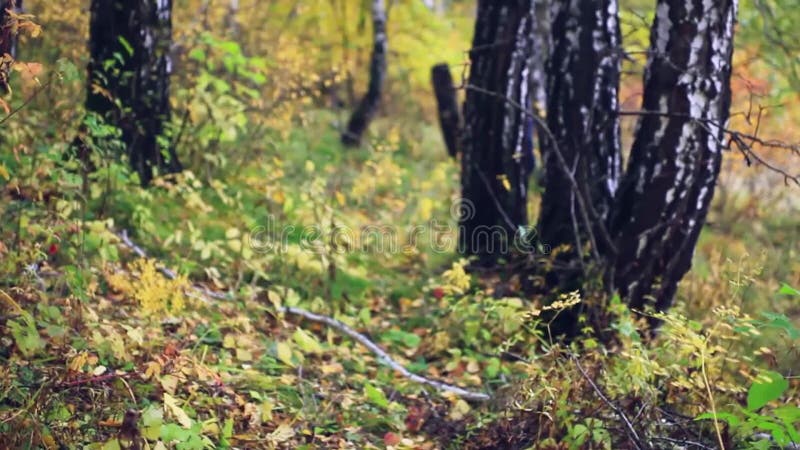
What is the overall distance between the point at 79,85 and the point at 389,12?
25.0 ft

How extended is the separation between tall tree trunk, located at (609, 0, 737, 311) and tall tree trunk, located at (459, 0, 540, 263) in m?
1.82

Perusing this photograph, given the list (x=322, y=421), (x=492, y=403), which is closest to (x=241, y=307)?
(x=322, y=421)

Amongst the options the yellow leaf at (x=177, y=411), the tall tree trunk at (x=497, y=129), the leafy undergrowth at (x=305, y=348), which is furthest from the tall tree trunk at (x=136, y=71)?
the yellow leaf at (x=177, y=411)

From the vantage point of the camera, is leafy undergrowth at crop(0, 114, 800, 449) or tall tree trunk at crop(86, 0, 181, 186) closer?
leafy undergrowth at crop(0, 114, 800, 449)

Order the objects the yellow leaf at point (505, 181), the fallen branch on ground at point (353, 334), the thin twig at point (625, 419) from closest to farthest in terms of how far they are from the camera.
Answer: the thin twig at point (625, 419) < the fallen branch on ground at point (353, 334) < the yellow leaf at point (505, 181)

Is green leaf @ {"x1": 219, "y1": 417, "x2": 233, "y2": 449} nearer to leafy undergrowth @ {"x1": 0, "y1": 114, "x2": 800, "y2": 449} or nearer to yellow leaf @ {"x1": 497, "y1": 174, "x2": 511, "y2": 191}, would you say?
leafy undergrowth @ {"x1": 0, "y1": 114, "x2": 800, "y2": 449}

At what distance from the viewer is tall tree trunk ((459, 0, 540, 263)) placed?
691cm

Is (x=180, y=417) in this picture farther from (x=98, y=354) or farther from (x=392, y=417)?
(x=392, y=417)

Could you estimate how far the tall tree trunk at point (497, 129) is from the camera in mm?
6906

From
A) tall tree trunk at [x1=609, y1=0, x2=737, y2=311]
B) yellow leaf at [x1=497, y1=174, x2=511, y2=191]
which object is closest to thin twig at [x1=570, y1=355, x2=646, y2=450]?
tall tree trunk at [x1=609, y1=0, x2=737, y2=311]

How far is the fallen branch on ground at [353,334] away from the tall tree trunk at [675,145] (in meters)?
1.30

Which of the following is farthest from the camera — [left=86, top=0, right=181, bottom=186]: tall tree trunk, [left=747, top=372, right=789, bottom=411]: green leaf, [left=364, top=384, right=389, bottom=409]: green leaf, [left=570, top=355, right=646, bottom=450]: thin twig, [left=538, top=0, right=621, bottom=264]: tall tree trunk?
[left=86, top=0, right=181, bottom=186]: tall tree trunk

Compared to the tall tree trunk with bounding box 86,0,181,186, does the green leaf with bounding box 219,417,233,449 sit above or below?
below

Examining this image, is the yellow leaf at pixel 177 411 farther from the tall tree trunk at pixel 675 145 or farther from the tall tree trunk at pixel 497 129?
the tall tree trunk at pixel 497 129
